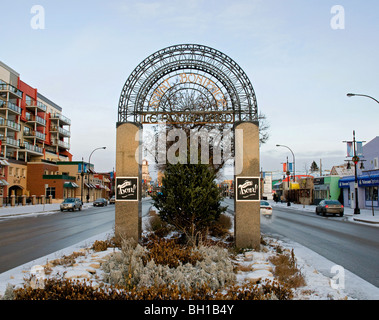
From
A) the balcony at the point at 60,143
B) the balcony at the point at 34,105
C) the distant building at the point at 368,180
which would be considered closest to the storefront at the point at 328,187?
the distant building at the point at 368,180

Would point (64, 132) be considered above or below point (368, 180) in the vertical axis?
above

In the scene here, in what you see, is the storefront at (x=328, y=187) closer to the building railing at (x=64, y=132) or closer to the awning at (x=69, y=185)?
the awning at (x=69, y=185)

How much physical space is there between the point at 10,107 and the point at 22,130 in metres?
7.86

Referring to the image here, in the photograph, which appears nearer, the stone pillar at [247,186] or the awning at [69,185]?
the stone pillar at [247,186]

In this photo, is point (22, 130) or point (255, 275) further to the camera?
point (22, 130)

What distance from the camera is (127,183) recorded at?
38.3 feet

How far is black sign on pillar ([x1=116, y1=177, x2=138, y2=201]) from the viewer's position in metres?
11.6

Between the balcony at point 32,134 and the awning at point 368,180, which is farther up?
the balcony at point 32,134

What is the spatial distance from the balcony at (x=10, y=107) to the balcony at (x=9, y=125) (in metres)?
1.94

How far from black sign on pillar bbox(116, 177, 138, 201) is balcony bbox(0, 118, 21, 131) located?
50.2 m

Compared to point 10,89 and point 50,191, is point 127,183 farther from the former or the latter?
point 10,89

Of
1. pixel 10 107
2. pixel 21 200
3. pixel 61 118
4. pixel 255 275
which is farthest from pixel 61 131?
pixel 255 275

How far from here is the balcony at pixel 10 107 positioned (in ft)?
177

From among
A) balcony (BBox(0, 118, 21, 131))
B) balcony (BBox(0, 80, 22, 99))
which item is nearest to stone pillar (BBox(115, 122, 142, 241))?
balcony (BBox(0, 118, 21, 131))
